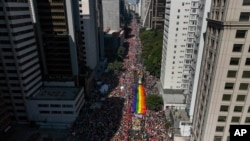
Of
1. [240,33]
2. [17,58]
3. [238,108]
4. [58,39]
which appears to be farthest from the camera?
[58,39]

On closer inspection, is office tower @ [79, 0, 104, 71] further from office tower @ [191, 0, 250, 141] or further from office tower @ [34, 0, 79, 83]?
office tower @ [191, 0, 250, 141]

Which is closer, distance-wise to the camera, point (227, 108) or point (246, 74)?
point (246, 74)

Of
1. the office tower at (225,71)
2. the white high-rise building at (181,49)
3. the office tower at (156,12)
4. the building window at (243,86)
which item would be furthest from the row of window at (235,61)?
the office tower at (156,12)

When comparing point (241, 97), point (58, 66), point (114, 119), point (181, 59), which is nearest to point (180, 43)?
point (181, 59)

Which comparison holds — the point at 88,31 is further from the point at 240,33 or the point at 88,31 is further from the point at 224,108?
the point at 240,33

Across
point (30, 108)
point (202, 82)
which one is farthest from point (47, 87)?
point (202, 82)

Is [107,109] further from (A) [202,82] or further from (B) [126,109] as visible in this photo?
(A) [202,82]
